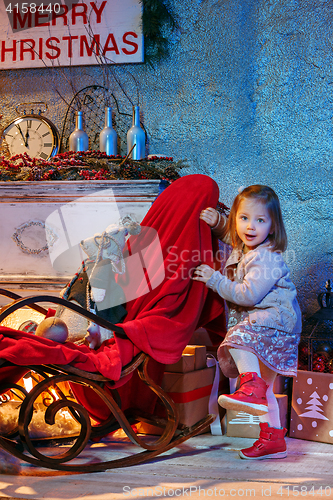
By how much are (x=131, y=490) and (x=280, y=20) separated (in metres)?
2.94

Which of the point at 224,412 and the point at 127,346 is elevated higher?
the point at 127,346

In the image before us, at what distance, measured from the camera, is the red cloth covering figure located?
144cm

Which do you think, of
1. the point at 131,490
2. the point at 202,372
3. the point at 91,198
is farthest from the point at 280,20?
the point at 131,490

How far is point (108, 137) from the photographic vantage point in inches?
123

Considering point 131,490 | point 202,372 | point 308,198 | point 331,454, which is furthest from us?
point 308,198

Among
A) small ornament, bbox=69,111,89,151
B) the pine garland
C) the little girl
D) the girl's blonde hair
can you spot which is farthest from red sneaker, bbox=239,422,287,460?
small ornament, bbox=69,111,89,151

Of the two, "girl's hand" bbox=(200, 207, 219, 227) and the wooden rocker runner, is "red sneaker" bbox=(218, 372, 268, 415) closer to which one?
the wooden rocker runner

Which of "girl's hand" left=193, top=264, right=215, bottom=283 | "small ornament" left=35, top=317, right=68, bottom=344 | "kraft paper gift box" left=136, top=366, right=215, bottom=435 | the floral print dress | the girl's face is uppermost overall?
the girl's face

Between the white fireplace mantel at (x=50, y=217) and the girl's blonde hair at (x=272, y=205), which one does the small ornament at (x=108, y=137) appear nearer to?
the white fireplace mantel at (x=50, y=217)

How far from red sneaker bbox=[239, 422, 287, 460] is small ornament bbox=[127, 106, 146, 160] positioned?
1981 millimetres

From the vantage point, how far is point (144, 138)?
3.11 m

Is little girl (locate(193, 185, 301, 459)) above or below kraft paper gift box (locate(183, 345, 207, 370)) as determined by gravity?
above

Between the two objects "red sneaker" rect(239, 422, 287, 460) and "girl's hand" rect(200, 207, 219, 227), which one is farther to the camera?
"girl's hand" rect(200, 207, 219, 227)

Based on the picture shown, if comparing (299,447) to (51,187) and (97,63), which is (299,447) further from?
(97,63)
